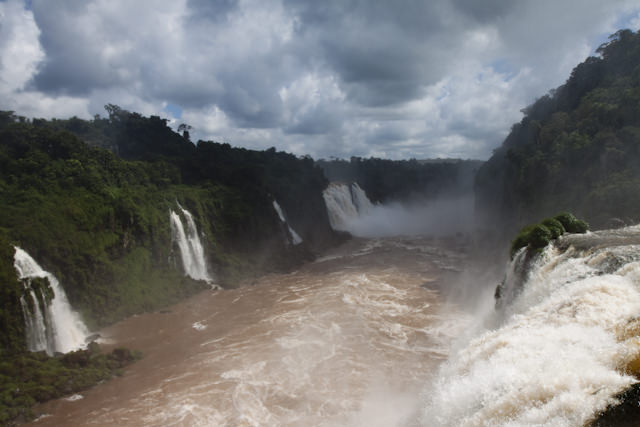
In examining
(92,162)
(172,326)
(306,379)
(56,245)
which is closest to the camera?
(306,379)

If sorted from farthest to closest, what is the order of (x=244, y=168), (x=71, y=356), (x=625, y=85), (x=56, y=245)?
(x=244, y=168)
(x=625, y=85)
(x=56, y=245)
(x=71, y=356)

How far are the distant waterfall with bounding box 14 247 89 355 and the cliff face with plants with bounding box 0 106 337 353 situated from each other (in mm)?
409

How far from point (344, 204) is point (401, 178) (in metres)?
29.0

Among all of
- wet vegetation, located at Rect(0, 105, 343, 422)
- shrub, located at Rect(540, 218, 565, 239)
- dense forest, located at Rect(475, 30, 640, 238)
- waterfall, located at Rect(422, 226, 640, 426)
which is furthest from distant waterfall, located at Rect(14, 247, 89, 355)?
dense forest, located at Rect(475, 30, 640, 238)

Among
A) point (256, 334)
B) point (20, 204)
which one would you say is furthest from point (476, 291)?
point (20, 204)

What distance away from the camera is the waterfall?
5.85m

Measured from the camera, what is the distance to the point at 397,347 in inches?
674

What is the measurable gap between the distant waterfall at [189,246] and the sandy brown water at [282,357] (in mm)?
2524

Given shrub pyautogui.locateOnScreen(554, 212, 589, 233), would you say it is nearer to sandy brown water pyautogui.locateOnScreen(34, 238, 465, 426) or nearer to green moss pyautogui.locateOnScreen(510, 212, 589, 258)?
green moss pyautogui.locateOnScreen(510, 212, 589, 258)

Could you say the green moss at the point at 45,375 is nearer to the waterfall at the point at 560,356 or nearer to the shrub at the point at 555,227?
the waterfall at the point at 560,356

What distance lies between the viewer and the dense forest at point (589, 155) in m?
23.3

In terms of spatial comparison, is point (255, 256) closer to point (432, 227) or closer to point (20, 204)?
point (20, 204)

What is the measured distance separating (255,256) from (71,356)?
1951 cm

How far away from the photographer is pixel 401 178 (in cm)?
8456
